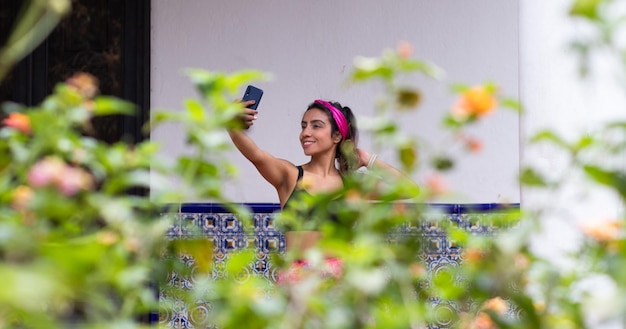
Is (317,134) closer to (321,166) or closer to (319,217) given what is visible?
(321,166)

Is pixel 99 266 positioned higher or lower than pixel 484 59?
lower

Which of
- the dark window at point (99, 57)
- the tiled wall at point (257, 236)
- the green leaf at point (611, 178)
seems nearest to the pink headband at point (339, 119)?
the tiled wall at point (257, 236)

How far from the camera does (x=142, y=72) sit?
199 inches

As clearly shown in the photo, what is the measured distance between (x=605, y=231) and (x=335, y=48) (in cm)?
383

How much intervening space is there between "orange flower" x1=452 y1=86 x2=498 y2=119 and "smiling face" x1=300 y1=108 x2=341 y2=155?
10.8 feet

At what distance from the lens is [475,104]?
1368mm

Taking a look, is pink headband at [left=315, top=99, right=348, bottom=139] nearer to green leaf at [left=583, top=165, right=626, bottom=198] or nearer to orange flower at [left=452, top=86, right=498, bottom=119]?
orange flower at [left=452, top=86, right=498, bottom=119]

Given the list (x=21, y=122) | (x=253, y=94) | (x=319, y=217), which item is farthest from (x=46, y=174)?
(x=253, y=94)

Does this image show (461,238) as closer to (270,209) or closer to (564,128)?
(564,128)

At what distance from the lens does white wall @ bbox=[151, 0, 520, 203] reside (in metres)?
5.09

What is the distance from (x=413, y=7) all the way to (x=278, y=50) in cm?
67

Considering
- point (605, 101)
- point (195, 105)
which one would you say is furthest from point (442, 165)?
point (605, 101)

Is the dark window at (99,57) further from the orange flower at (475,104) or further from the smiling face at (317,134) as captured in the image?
the orange flower at (475,104)

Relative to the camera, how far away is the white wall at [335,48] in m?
5.09
